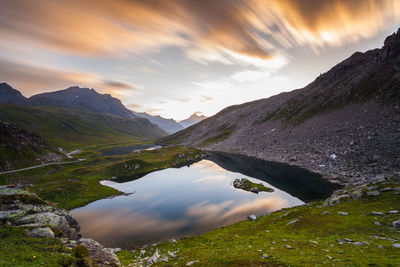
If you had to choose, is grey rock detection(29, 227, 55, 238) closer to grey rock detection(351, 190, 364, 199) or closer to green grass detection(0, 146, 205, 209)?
green grass detection(0, 146, 205, 209)

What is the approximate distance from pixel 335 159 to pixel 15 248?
88785 mm

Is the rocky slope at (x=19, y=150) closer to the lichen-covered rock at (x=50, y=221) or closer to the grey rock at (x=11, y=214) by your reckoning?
the grey rock at (x=11, y=214)

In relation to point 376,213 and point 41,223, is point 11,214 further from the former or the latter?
point 376,213

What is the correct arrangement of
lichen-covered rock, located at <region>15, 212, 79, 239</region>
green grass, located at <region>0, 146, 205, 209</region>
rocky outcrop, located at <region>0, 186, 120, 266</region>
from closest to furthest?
1. rocky outcrop, located at <region>0, 186, 120, 266</region>
2. lichen-covered rock, located at <region>15, 212, 79, 239</region>
3. green grass, located at <region>0, 146, 205, 209</region>

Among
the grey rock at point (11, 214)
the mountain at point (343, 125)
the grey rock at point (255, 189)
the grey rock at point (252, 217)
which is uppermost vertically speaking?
the mountain at point (343, 125)

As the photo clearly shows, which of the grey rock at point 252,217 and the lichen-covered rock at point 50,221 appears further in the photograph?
the grey rock at point 252,217

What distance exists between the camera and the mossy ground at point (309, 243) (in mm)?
15680

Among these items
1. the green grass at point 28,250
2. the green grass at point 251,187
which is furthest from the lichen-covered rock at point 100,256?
the green grass at point 251,187

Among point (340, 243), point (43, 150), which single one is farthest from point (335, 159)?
point (43, 150)

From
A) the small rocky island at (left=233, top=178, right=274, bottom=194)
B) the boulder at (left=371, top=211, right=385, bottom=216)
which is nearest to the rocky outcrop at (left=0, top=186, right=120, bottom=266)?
the boulder at (left=371, top=211, right=385, bottom=216)

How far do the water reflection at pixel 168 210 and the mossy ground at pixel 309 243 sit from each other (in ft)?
21.4

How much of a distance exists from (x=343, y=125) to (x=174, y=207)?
9226 cm

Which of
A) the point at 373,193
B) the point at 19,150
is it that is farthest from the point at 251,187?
the point at 19,150

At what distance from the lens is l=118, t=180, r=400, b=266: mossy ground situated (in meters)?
15.7
